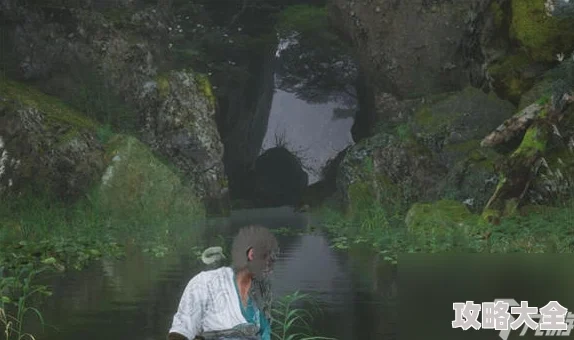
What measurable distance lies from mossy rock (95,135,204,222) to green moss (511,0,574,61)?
28.2 feet

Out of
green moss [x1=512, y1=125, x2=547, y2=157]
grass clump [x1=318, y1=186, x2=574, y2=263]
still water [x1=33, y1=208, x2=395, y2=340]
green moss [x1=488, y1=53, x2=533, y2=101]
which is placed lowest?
still water [x1=33, y1=208, x2=395, y2=340]

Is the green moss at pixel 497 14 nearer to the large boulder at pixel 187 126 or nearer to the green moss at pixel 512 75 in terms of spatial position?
the green moss at pixel 512 75

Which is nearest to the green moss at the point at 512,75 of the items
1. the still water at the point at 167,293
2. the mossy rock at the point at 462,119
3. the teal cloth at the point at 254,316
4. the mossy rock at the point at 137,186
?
the mossy rock at the point at 462,119

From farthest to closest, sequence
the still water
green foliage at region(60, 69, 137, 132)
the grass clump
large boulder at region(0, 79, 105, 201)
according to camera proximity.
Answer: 1. green foliage at region(60, 69, 137, 132)
2. large boulder at region(0, 79, 105, 201)
3. the grass clump
4. the still water

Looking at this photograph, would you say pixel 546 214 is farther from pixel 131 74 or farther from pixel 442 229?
pixel 131 74

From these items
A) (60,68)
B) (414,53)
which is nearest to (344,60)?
(414,53)

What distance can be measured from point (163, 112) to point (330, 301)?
54.8 ft

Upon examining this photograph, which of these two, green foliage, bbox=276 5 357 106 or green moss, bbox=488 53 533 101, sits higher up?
green foliage, bbox=276 5 357 106

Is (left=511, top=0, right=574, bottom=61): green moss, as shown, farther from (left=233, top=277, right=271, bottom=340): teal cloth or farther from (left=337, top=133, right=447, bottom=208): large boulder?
(left=233, top=277, right=271, bottom=340): teal cloth

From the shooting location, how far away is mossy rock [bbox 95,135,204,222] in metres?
17.6

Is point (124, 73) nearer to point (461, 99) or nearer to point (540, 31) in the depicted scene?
point (461, 99)

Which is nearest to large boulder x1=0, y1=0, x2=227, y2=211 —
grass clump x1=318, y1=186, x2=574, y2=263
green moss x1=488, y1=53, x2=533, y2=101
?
grass clump x1=318, y1=186, x2=574, y2=263

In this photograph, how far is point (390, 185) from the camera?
65.1ft

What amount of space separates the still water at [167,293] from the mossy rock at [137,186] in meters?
5.06
